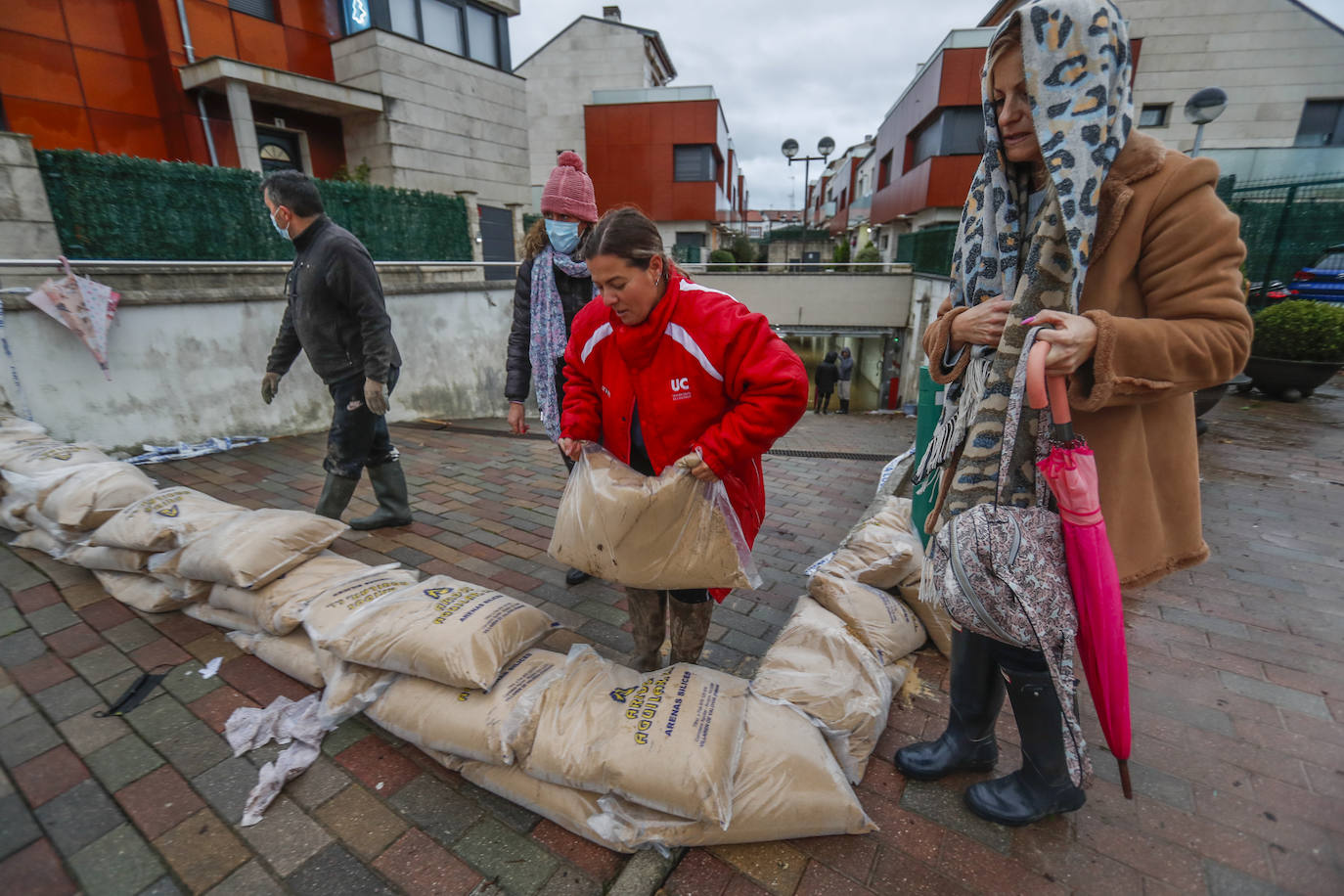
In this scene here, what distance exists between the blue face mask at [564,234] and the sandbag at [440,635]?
1680 mm

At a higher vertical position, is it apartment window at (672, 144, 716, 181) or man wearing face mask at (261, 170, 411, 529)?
apartment window at (672, 144, 716, 181)

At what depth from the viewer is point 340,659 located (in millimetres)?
2006

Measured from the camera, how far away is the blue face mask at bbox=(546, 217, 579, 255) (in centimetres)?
284

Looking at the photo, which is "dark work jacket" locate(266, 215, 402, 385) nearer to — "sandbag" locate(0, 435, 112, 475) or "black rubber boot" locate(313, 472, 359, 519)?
"black rubber boot" locate(313, 472, 359, 519)

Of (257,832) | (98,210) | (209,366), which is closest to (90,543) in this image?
(257,832)

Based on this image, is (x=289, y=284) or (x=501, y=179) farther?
(x=501, y=179)

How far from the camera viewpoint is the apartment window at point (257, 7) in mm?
10333

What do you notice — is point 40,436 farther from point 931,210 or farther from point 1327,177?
point 931,210

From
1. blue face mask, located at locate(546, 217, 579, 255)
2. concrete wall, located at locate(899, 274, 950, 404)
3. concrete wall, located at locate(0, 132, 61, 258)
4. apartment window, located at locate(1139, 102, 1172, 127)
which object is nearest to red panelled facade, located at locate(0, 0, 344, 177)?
concrete wall, located at locate(0, 132, 61, 258)

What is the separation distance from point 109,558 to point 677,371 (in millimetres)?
2919

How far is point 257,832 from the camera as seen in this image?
165cm

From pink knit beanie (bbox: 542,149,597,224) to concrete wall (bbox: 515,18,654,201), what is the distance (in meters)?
23.3

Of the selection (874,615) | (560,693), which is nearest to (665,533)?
(560,693)

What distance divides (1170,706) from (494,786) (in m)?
2.37
